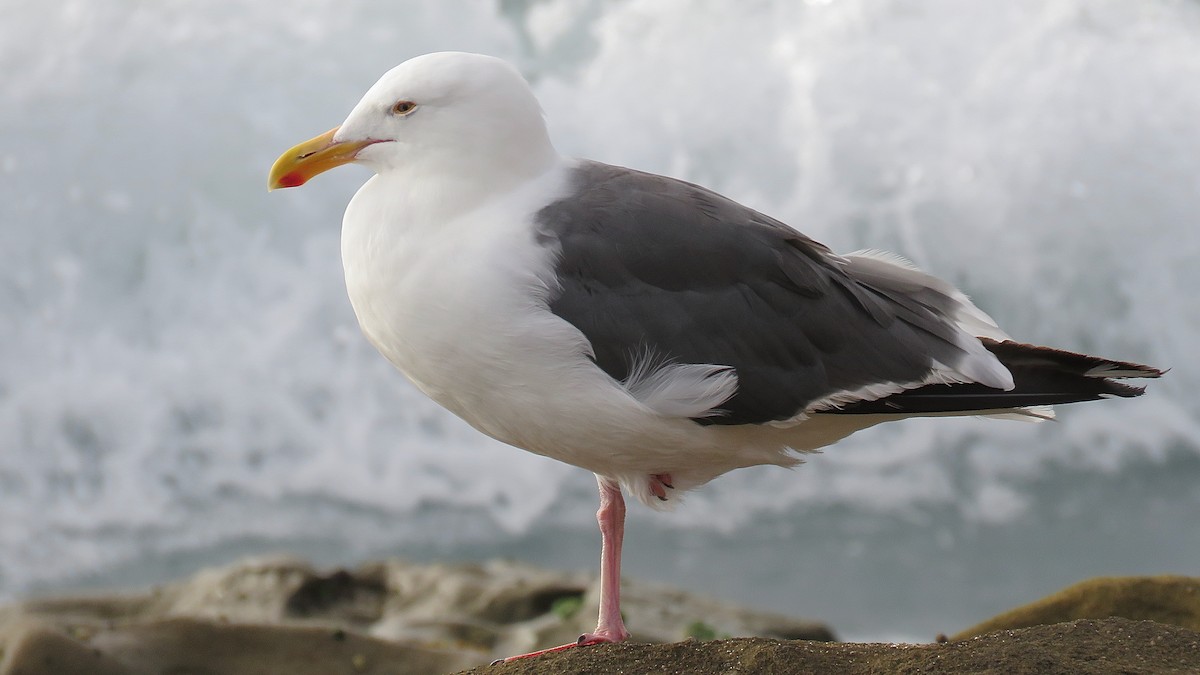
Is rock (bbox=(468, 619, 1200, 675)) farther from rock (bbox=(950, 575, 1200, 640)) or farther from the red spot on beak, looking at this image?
the red spot on beak

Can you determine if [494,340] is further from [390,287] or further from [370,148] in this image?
[370,148]

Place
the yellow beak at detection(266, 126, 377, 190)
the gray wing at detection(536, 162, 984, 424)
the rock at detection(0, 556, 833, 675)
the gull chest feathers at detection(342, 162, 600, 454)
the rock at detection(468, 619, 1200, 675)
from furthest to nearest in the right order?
the rock at detection(0, 556, 833, 675) < the yellow beak at detection(266, 126, 377, 190) < the gray wing at detection(536, 162, 984, 424) < the gull chest feathers at detection(342, 162, 600, 454) < the rock at detection(468, 619, 1200, 675)

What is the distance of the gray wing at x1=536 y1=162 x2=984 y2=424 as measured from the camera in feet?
10.2

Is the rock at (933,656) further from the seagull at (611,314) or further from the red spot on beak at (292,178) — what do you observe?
the red spot on beak at (292,178)


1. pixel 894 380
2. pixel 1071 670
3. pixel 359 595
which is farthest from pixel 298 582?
pixel 1071 670

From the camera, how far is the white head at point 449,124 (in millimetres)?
3230

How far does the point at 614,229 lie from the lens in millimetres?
3160

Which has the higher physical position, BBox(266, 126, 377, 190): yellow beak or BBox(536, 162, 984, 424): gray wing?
BBox(266, 126, 377, 190): yellow beak

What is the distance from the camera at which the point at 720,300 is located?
3230 millimetres

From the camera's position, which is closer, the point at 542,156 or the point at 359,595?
the point at 542,156

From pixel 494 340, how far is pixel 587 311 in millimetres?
249

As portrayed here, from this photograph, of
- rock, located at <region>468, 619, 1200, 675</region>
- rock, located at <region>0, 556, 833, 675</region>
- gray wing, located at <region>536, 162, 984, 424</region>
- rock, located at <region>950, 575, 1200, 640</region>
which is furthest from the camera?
rock, located at <region>0, 556, 833, 675</region>

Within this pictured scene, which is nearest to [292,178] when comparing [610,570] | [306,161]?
[306,161]

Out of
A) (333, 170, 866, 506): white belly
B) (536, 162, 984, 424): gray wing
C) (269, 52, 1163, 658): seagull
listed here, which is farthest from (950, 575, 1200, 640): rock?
(333, 170, 866, 506): white belly
